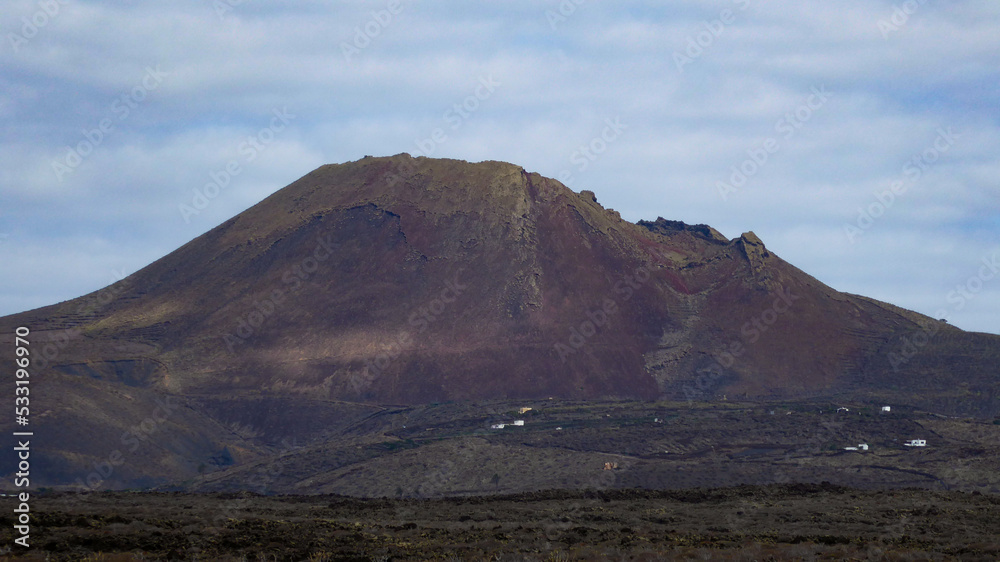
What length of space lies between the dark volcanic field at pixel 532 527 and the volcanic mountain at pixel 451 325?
243 ft

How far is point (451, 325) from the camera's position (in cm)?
16125

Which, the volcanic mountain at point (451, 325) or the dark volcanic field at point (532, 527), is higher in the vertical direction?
the volcanic mountain at point (451, 325)

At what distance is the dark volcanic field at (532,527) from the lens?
111ft

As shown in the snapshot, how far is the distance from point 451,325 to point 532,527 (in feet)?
387

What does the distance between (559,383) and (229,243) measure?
261 ft

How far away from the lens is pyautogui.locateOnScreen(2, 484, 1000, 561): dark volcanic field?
33844 millimetres

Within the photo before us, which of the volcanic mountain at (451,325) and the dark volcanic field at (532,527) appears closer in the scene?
the dark volcanic field at (532,527)

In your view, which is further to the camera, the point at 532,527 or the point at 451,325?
→ the point at 451,325

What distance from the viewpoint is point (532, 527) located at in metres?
43.7

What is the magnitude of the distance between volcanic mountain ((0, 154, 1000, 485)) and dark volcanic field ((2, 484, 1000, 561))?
73924mm

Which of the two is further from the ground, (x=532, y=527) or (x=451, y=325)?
(x=451, y=325)

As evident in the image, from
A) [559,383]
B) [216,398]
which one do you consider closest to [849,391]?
[559,383]

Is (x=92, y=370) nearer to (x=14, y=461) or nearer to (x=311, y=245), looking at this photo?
(x=14, y=461)

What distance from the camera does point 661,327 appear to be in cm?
16812
